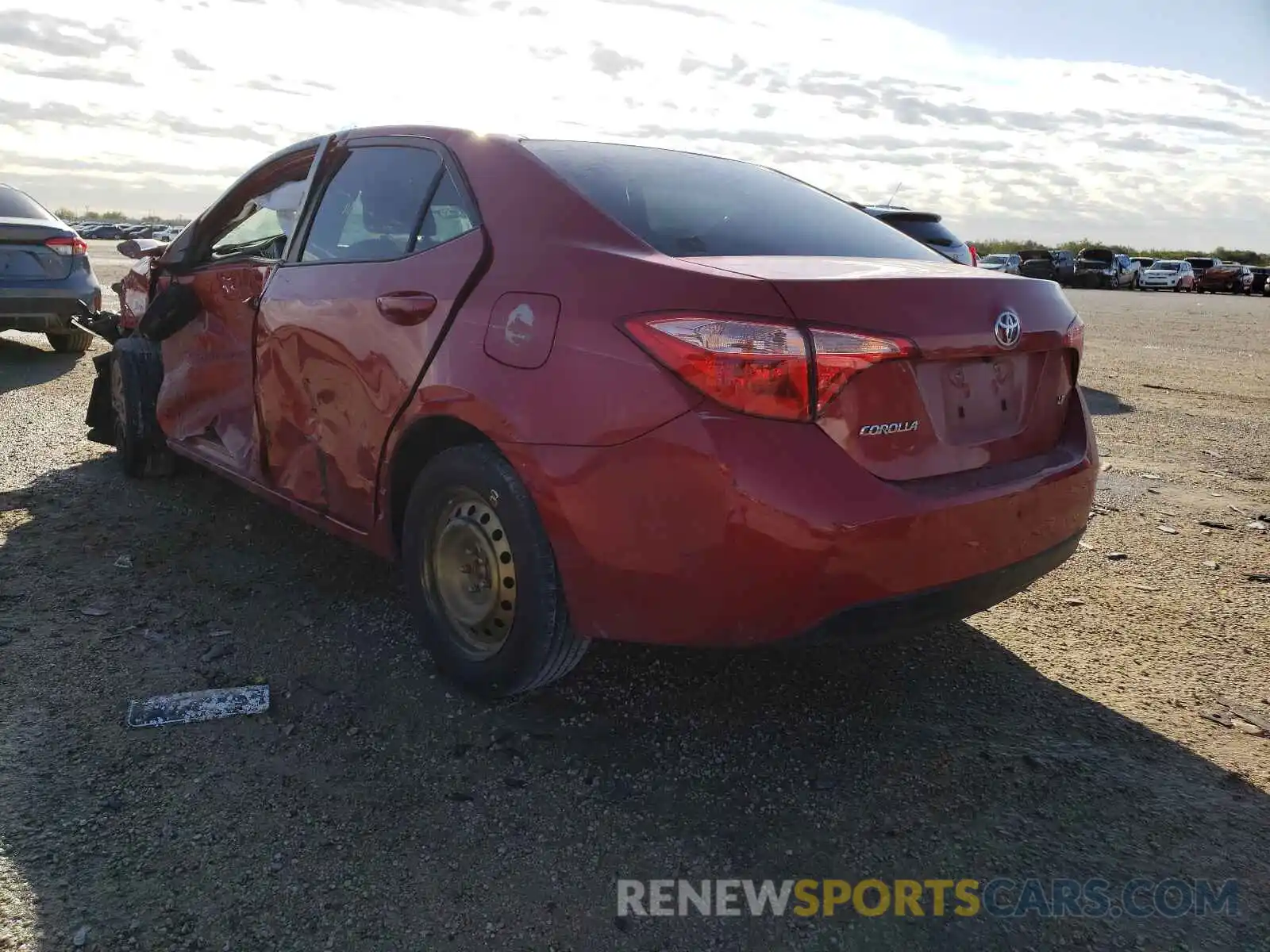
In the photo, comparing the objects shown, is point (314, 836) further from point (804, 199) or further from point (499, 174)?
point (804, 199)

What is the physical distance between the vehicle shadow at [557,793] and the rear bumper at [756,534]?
147mm

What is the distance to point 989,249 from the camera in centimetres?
6303

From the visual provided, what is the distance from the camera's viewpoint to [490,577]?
292 cm

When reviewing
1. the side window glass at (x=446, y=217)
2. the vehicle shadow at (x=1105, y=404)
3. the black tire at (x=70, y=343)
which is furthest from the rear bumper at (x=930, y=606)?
the black tire at (x=70, y=343)

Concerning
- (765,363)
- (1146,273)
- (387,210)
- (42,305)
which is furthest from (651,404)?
(1146,273)

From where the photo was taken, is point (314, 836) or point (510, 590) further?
point (510, 590)

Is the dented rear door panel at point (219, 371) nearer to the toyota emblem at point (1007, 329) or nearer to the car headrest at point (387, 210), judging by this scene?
the car headrest at point (387, 210)

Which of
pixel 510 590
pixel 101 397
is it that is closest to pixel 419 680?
pixel 510 590

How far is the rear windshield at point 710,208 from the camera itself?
281 centimetres

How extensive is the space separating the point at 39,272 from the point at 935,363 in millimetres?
9037

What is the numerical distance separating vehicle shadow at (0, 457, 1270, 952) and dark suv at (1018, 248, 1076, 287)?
3353 centimetres

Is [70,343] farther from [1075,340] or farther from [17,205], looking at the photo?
[1075,340]

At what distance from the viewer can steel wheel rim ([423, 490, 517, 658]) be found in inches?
113

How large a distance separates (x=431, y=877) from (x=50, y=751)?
4.01ft
